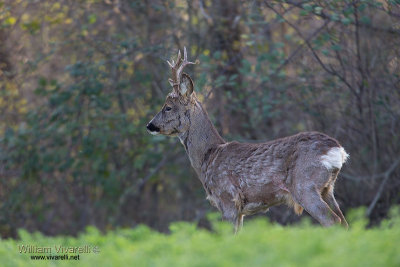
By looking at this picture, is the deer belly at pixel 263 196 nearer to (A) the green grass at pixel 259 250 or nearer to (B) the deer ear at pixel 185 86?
(B) the deer ear at pixel 185 86

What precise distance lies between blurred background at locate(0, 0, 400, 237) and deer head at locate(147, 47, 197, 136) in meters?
2.43

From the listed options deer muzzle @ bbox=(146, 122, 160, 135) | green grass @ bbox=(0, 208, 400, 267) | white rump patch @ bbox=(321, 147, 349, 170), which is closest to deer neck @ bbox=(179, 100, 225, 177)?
deer muzzle @ bbox=(146, 122, 160, 135)

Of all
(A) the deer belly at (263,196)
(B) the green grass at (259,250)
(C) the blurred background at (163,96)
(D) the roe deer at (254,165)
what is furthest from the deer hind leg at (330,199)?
(C) the blurred background at (163,96)

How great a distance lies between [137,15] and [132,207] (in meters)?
4.89

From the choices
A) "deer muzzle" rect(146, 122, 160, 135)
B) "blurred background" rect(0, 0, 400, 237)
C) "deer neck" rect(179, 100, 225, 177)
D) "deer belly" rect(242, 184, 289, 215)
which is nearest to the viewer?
"deer belly" rect(242, 184, 289, 215)

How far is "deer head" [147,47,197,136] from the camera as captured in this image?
25.6 ft

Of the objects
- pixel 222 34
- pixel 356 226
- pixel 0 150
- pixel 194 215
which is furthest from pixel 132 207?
pixel 356 226

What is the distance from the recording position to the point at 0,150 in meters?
13.0

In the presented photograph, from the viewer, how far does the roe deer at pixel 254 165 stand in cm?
622

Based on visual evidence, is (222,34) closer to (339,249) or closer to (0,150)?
(0,150)

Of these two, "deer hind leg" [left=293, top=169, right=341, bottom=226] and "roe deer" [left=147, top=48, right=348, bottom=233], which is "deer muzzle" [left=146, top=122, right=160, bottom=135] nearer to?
"roe deer" [left=147, top=48, right=348, bottom=233]

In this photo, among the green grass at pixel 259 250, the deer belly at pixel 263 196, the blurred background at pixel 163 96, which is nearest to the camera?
the green grass at pixel 259 250

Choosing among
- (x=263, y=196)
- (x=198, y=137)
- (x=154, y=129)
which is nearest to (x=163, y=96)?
(x=154, y=129)

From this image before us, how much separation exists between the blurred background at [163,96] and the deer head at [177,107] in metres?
2.43
